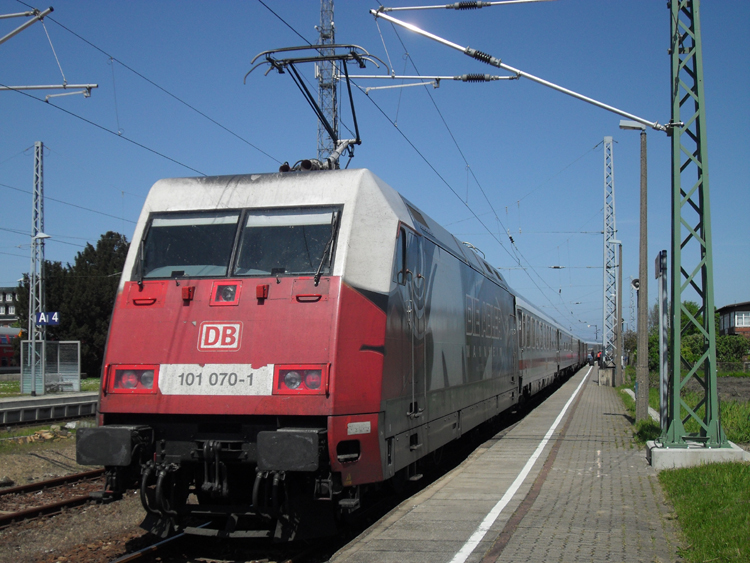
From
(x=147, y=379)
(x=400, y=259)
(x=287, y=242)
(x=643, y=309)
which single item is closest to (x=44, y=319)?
(x=643, y=309)

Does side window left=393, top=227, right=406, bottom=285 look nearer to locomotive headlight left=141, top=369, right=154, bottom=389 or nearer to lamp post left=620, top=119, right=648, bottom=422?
locomotive headlight left=141, top=369, right=154, bottom=389

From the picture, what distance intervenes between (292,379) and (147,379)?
4.40ft

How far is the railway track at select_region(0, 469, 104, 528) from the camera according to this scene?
27.7 ft

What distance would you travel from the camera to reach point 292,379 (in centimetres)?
598

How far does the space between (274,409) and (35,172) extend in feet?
78.4

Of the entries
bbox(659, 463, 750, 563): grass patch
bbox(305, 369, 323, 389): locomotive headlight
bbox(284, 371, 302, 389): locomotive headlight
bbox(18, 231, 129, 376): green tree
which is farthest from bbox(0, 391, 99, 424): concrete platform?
bbox(18, 231, 129, 376): green tree

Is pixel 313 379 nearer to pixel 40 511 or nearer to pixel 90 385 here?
pixel 40 511

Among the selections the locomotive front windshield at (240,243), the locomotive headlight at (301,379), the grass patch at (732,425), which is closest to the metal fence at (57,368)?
the grass patch at (732,425)

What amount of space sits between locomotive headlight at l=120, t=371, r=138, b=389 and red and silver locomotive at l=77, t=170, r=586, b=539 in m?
0.01

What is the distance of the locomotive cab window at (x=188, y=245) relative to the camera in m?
6.77

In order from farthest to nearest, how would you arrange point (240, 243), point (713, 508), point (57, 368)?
1. point (57, 368)
2. point (713, 508)
3. point (240, 243)

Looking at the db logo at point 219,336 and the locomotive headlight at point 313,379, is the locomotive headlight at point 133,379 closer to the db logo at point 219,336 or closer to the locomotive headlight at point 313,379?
the db logo at point 219,336

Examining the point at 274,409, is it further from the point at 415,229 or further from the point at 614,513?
the point at 614,513

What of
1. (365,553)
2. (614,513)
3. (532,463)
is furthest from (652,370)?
(365,553)
